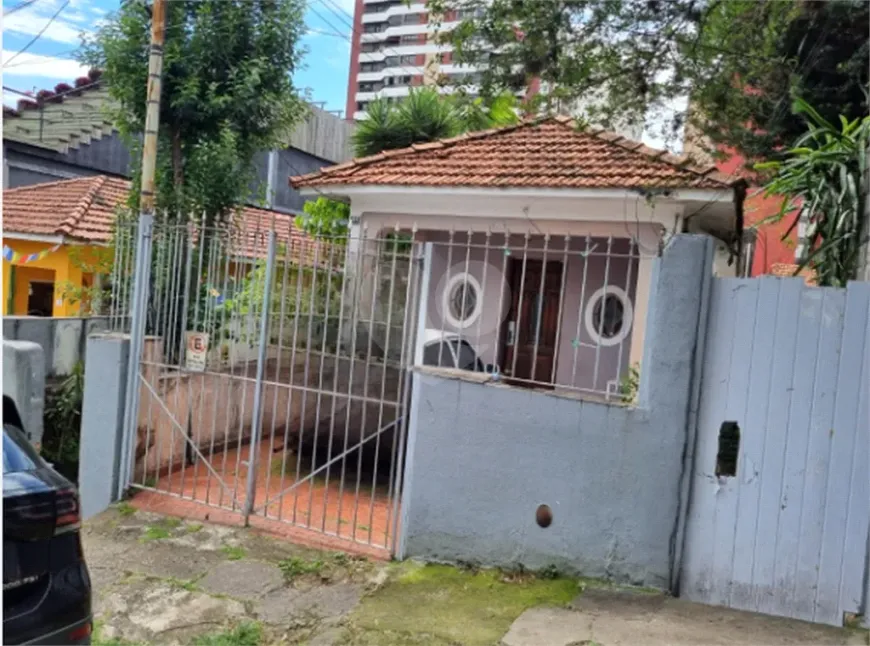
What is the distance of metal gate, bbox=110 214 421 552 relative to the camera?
5453 mm

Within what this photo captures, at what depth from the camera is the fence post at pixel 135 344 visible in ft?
19.6

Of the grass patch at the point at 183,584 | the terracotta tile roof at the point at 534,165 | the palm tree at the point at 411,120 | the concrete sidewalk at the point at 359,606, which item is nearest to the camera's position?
the concrete sidewalk at the point at 359,606

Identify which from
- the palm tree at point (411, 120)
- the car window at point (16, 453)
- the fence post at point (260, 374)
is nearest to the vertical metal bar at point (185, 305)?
the fence post at point (260, 374)

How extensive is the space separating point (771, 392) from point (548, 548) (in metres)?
1.64

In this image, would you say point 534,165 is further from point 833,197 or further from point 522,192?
point 833,197

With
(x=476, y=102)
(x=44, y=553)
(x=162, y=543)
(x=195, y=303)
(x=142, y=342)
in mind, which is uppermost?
(x=476, y=102)

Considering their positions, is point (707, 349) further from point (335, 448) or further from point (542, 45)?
point (542, 45)

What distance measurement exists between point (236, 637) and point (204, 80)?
6.81 metres

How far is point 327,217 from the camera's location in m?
10.0

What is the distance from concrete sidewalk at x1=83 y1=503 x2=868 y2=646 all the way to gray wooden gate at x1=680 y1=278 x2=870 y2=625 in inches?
8.9

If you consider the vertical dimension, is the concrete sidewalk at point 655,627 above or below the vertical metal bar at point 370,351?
below

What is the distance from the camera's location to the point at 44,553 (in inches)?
106

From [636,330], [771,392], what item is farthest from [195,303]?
[771,392]

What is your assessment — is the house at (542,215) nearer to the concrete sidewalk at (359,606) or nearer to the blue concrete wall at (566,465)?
the blue concrete wall at (566,465)
